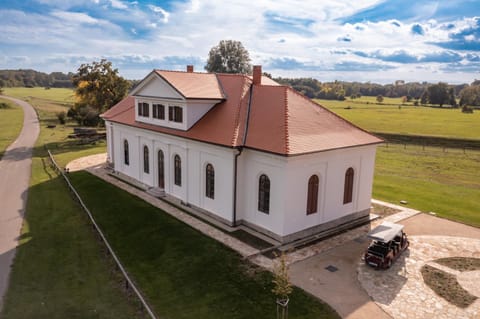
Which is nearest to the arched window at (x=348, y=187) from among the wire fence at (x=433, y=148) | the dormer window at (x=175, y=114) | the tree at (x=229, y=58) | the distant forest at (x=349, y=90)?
the dormer window at (x=175, y=114)

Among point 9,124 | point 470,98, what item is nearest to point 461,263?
point 9,124

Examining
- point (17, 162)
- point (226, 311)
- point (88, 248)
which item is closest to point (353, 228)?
point (226, 311)

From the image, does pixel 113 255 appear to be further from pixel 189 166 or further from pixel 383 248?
pixel 383 248

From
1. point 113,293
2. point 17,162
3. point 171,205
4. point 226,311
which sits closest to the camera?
point 226,311

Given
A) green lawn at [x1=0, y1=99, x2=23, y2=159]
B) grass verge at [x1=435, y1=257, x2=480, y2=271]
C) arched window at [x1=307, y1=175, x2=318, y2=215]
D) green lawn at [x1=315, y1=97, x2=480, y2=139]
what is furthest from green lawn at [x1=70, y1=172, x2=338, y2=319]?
green lawn at [x1=315, y1=97, x2=480, y2=139]

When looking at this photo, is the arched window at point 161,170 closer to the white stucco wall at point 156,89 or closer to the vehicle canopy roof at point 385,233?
the white stucco wall at point 156,89

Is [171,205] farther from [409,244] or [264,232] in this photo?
[409,244]

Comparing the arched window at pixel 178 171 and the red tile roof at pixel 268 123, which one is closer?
the red tile roof at pixel 268 123
